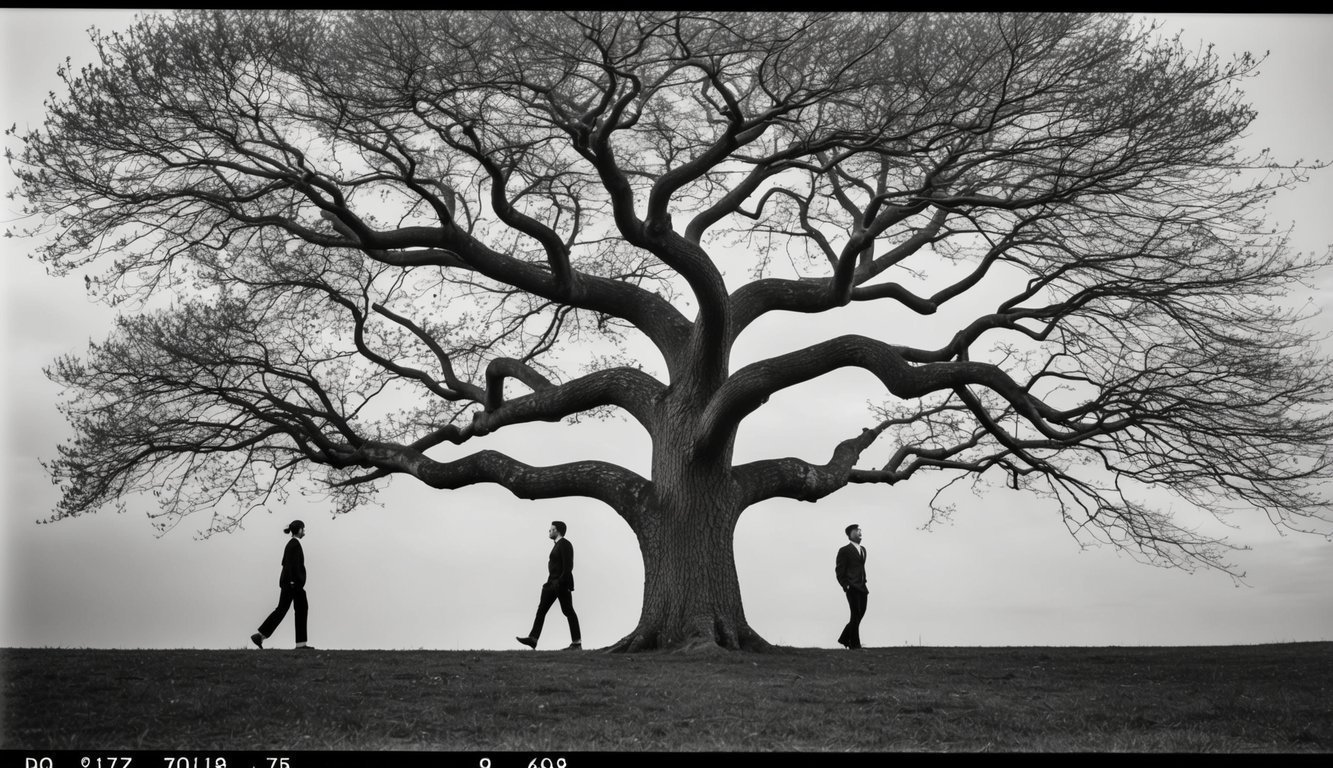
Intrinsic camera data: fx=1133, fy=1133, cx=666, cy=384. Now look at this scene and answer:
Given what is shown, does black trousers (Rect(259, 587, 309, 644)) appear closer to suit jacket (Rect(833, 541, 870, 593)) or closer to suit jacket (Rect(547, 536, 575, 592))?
suit jacket (Rect(547, 536, 575, 592))

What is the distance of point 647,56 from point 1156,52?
628cm

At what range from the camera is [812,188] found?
703 inches

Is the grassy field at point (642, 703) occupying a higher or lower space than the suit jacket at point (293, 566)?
lower

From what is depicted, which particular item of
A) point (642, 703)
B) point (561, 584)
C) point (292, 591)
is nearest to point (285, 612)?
point (292, 591)

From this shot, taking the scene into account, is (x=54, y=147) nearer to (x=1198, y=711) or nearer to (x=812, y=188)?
(x=812, y=188)

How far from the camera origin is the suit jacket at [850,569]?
17.2m

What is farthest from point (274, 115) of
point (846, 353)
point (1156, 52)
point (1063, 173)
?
point (1156, 52)

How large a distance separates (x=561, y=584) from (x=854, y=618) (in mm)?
4668

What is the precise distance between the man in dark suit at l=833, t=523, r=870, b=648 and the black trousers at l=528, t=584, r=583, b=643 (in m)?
4.06

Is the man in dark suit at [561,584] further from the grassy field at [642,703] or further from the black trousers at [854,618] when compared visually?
the black trousers at [854,618]

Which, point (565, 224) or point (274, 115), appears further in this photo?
point (565, 224)

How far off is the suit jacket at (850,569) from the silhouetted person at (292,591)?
7781mm

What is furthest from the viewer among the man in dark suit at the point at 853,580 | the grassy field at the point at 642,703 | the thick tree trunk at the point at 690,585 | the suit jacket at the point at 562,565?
the man in dark suit at the point at 853,580

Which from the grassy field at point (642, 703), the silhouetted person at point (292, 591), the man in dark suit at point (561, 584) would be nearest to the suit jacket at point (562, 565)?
the man in dark suit at point (561, 584)
